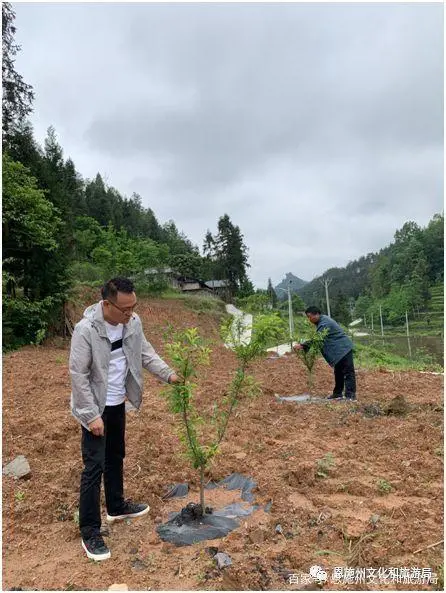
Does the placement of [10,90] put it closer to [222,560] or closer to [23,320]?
[23,320]

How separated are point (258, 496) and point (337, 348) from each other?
3734 mm

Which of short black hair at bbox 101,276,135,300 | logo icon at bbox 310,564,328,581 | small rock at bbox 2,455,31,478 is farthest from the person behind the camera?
small rock at bbox 2,455,31,478

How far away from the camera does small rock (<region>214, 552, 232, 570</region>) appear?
2.48 meters

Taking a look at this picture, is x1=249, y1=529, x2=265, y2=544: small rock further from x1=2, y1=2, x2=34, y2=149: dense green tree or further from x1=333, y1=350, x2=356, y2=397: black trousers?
x1=2, y1=2, x2=34, y2=149: dense green tree

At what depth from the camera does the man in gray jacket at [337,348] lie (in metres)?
6.79

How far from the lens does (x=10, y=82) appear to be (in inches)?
632

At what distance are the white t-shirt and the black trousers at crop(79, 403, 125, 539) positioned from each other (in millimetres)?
79

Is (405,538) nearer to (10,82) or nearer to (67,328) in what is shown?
(67,328)

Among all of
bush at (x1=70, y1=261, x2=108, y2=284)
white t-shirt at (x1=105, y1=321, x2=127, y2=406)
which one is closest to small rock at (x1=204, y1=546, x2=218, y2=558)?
white t-shirt at (x1=105, y1=321, x2=127, y2=406)

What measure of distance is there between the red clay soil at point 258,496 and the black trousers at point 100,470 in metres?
0.18

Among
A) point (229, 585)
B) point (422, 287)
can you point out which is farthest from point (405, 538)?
point (422, 287)

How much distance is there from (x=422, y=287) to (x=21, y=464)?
63825 millimetres

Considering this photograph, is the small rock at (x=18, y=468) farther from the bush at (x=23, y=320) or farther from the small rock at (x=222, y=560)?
the bush at (x=23, y=320)

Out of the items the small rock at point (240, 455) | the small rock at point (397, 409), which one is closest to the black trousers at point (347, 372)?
the small rock at point (397, 409)
